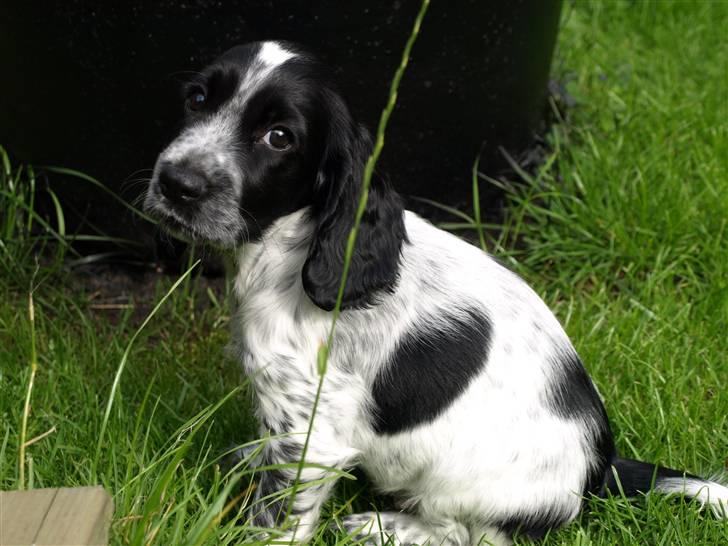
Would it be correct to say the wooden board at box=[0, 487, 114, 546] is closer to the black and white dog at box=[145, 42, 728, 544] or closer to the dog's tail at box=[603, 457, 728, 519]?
the black and white dog at box=[145, 42, 728, 544]

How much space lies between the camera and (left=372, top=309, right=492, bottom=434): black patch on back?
292 centimetres

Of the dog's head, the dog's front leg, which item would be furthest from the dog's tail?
the dog's head

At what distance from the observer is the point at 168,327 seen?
4195mm

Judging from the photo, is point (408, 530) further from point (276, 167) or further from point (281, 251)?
point (276, 167)

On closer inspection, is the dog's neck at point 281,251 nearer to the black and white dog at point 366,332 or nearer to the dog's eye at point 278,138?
the black and white dog at point 366,332

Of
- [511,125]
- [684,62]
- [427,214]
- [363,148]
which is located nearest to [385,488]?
[363,148]

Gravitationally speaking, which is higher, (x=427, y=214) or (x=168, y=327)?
(x=427, y=214)

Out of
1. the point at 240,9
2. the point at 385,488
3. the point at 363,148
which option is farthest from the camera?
the point at 240,9

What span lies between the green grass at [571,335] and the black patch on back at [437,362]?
48cm

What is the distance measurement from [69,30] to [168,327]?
1.29m

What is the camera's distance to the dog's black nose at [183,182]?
2680 millimetres

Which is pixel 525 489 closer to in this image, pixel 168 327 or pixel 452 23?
pixel 168 327

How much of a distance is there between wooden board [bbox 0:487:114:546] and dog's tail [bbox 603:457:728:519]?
5.34 ft

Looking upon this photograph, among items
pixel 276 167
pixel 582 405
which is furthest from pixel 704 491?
pixel 276 167
